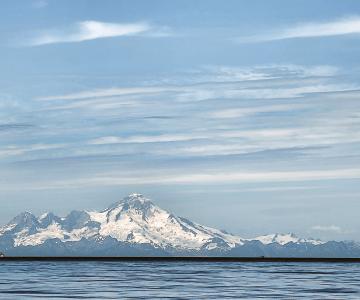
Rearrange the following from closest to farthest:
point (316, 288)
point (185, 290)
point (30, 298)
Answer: point (30, 298)
point (185, 290)
point (316, 288)

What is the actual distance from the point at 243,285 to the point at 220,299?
34.3 metres

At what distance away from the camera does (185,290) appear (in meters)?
128

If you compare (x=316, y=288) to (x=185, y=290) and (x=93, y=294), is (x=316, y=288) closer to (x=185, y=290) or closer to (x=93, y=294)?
(x=185, y=290)

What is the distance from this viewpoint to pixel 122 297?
114 meters

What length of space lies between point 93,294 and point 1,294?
11062 millimetres

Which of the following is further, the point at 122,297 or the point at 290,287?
the point at 290,287

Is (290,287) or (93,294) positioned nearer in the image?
(93,294)

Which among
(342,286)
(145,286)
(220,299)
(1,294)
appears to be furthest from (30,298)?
(342,286)

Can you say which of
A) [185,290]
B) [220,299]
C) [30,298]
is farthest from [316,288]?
[30,298]

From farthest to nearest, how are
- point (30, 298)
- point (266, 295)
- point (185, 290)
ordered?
point (185, 290)
point (266, 295)
point (30, 298)

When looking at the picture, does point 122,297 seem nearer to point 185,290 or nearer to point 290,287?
point 185,290

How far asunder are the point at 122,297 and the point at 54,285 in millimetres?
31251

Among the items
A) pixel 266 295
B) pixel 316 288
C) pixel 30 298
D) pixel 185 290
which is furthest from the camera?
pixel 316 288

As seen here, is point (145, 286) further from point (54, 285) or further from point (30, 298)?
point (30, 298)
